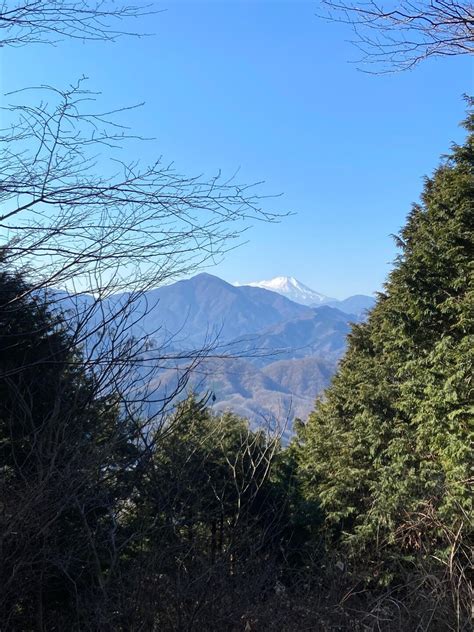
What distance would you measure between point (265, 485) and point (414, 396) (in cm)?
585

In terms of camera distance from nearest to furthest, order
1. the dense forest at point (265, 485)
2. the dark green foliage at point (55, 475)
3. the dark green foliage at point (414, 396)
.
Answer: the dark green foliage at point (55, 475) → the dense forest at point (265, 485) → the dark green foliage at point (414, 396)

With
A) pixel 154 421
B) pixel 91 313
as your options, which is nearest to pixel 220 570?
pixel 154 421

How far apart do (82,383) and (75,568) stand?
8.45 feet

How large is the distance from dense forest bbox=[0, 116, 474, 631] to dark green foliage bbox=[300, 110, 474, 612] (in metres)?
0.05

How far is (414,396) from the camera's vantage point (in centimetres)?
1291

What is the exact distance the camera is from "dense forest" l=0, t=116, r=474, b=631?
431 centimetres

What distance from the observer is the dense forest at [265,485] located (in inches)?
170

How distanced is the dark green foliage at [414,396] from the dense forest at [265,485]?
2.0 inches

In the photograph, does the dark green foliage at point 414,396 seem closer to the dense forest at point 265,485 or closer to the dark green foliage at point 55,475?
the dense forest at point 265,485

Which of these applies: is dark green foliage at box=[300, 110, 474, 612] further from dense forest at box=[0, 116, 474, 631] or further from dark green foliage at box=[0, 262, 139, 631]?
dark green foliage at box=[0, 262, 139, 631]

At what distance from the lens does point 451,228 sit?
12.5 meters

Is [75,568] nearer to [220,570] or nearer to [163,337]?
[220,570]

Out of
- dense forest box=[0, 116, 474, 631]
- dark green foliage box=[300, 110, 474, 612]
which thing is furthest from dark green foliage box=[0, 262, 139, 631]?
dark green foliage box=[300, 110, 474, 612]


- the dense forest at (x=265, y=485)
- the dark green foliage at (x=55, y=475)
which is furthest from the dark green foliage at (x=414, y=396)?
the dark green foliage at (x=55, y=475)
